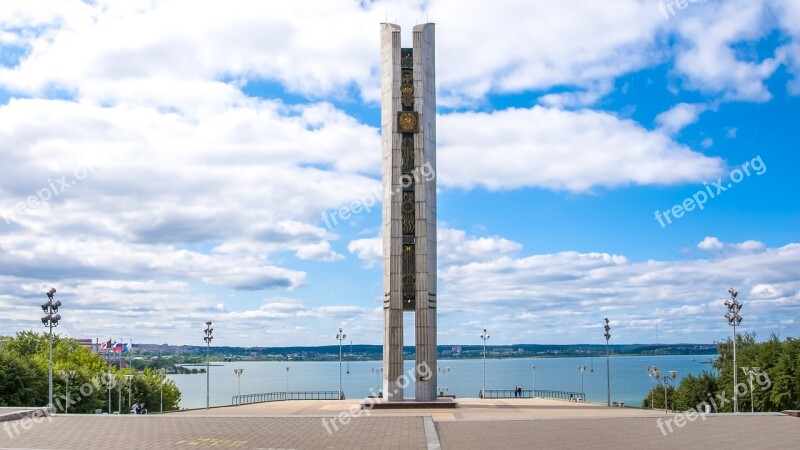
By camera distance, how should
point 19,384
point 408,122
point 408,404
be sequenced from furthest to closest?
point 19,384, point 408,122, point 408,404

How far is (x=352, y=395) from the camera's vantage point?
15762 centimetres

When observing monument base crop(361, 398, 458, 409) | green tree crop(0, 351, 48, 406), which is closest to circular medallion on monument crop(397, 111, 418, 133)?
monument base crop(361, 398, 458, 409)

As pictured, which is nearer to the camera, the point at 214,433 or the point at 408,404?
the point at 214,433

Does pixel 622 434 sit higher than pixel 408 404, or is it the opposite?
pixel 622 434

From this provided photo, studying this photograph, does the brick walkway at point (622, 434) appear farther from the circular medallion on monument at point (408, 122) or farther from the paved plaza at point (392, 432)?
the circular medallion on monument at point (408, 122)

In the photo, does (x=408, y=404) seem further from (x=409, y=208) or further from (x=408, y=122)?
(x=408, y=122)

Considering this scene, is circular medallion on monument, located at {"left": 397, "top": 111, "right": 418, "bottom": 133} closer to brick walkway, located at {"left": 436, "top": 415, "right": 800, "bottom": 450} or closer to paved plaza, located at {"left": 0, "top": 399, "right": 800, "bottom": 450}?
paved plaza, located at {"left": 0, "top": 399, "right": 800, "bottom": 450}

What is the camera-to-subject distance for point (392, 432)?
31062mm

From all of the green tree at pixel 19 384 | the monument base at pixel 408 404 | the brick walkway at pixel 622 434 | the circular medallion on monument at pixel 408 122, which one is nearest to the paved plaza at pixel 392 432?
the brick walkway at pixel 622 434

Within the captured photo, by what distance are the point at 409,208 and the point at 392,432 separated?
24969mm

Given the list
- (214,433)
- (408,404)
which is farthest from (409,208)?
(214,433)

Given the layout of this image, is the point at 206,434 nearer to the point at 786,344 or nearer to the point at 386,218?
the point at 386,218

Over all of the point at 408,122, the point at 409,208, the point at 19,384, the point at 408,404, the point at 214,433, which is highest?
the point at 408,122

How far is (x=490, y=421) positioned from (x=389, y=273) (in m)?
18.7
